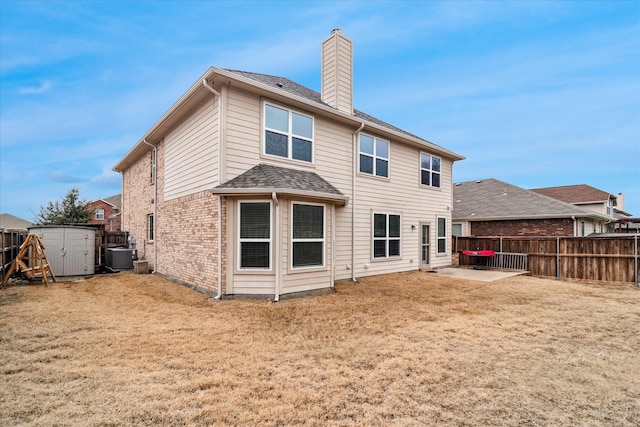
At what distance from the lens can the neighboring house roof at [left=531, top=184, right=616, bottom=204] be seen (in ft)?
75.4

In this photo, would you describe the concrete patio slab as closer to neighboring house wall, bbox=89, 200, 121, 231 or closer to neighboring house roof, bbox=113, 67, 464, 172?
neighboring house roof, bbox=113, 67, 464, 172

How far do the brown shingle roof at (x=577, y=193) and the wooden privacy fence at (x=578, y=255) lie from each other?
14.6 metres

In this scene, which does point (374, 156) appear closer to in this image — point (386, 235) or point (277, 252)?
point (386, 235)

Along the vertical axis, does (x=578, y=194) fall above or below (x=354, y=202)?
above

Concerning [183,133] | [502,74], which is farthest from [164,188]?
[502,74]

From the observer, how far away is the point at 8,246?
10.2 meters

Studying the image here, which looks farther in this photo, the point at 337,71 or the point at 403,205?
the point at 403,205

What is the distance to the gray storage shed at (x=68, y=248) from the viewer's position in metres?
10.8

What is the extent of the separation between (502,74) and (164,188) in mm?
16934

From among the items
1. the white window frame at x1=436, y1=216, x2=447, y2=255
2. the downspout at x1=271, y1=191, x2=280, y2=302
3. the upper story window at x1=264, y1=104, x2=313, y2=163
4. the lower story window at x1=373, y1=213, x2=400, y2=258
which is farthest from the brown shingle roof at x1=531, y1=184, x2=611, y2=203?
the downspout at x1=271, y1=191, x2=280, y2=302

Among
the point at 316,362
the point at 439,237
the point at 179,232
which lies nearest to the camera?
the point at 316,362

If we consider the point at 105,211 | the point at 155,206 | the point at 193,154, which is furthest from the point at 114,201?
Result: the point at 193,154

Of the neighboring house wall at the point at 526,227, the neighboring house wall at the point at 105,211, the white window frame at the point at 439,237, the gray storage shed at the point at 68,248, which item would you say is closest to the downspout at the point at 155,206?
the gray storage shed at the point at 68,248

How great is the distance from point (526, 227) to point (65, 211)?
3104 cm
